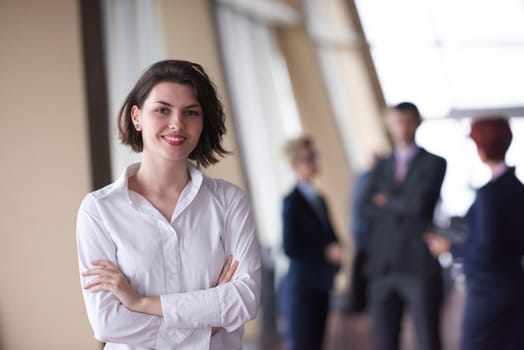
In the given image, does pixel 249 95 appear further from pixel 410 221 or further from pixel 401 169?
pixel 410 221

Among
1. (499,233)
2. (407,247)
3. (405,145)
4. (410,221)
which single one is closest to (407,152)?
(405,145)

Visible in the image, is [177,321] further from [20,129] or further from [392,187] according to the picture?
[392,187]

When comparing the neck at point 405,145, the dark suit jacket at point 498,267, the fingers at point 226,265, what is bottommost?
the dark suit jacket at point 498,267

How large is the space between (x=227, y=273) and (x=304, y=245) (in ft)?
7.94

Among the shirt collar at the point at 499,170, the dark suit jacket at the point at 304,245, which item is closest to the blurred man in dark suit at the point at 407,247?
the dark suit jacket at the point at 304,245

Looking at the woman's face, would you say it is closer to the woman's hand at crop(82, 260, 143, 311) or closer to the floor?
the woman's hand at crop(82, 260, 143, 311)

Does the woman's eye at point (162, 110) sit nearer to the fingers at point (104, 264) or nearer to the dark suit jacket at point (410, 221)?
the fingers at point (104, 264)

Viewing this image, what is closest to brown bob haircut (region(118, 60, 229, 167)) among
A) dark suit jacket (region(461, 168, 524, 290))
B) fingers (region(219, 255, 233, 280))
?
fingers (region(219, 255, 233, 280))

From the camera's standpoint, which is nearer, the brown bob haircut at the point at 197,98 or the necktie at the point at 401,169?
the brown bob haircut at the point at 197,98

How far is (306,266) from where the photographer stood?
4.06m

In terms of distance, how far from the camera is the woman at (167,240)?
5.24ft

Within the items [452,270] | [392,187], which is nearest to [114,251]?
[392,187]

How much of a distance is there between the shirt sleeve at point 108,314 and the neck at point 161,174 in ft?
0.49

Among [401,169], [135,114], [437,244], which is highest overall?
[135,114]
